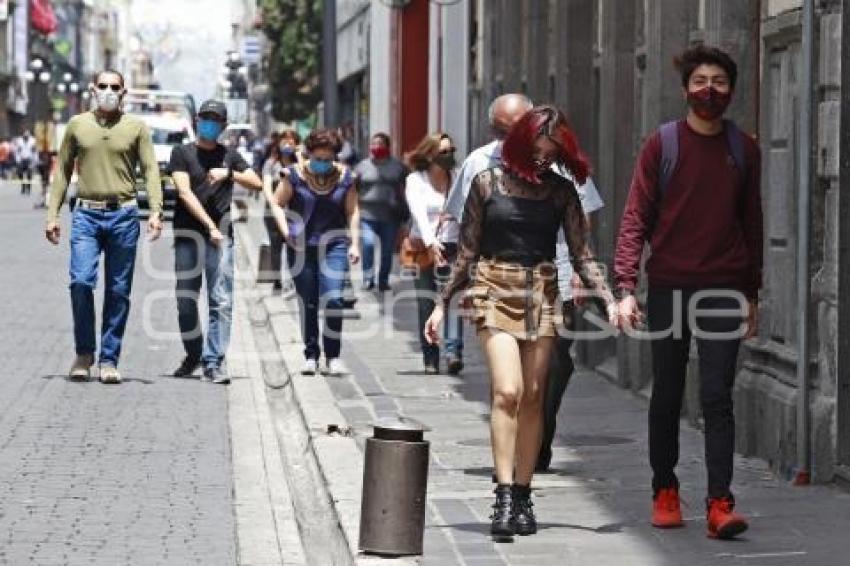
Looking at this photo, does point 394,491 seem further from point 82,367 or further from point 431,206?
point 431,206

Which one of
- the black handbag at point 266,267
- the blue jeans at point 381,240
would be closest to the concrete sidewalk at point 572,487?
the blue jeans at point 381,240

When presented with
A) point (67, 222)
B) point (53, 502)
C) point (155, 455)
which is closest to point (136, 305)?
point (155, 455)

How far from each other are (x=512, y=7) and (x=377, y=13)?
69.0 feet

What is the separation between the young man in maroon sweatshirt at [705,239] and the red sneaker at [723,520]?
0.14 ft

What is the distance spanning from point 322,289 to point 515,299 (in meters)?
7.29

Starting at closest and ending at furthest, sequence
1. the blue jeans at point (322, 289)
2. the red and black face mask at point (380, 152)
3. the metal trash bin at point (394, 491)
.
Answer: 1. the metal trash bin at point (394, 491)
2. the blue jeans at point (322, 289)
3. the red and black face mask at point (380, 152)

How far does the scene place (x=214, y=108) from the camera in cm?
1596

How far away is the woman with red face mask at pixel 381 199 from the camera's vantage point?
25484 mm

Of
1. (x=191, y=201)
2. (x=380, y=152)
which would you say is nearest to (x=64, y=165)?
(x=191, y=201)

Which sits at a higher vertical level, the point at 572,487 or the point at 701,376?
the point at 701,376

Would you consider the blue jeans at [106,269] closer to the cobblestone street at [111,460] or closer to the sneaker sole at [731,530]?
the cobblestone street at [111,460]

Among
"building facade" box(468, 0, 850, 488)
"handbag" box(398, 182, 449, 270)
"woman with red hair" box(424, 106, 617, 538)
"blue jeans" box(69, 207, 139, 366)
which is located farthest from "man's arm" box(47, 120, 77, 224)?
"woman with red hair" box(424, 106, 617, 538)

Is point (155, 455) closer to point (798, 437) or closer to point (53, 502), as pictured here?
point (53, 502)

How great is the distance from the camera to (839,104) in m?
10.2
